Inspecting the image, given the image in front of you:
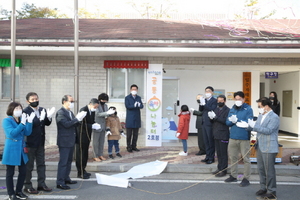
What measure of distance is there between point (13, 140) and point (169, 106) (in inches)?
305

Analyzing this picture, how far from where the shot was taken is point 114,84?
11117mm

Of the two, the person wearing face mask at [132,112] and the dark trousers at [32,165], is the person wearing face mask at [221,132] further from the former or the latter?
the dark trousers at [32,165]

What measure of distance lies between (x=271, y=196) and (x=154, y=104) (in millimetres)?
5804

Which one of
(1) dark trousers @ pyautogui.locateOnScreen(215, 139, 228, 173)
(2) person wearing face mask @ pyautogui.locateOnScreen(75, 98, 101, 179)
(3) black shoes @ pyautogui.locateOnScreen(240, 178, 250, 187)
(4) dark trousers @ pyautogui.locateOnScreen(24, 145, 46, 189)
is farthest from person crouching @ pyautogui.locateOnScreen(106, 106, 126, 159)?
(3) black shoes @ pyautogui.locateOnScreen(240, 178, 250, 187)

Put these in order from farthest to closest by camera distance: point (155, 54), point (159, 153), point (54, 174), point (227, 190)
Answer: point (155, 54) < point (159, 153) < point (54, 174) < point (227, 190)

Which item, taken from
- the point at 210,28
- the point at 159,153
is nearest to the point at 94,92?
the point at 159,153

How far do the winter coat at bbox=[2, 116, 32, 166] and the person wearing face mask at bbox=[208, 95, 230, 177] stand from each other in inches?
155

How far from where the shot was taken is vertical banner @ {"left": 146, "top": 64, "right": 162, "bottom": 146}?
10.9 meters

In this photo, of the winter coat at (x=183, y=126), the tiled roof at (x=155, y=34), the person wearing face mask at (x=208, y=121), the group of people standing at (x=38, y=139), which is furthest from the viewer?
the tiled roof at (x=155, y=34)

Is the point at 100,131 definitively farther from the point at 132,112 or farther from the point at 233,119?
the point at 233,119

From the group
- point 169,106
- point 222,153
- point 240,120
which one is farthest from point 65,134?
point 169,106

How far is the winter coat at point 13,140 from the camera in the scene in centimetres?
530

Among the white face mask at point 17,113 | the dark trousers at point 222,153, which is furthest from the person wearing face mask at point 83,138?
the dark trousers at point 222,153

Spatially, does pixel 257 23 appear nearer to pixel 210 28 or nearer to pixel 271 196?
pixel 210 28
